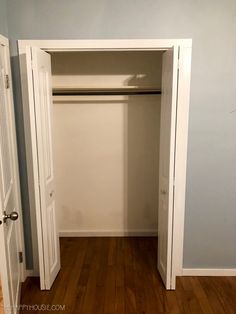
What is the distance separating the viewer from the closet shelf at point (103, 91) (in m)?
3.11

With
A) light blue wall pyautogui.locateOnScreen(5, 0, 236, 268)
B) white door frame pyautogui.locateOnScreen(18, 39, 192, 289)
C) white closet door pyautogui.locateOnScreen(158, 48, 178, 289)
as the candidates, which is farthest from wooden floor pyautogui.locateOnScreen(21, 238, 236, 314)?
light blue wall pyautogui.locateOnScreen(5, 0, 236, 268)

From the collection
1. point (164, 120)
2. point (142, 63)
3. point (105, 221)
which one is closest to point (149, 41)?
point (164, 120)

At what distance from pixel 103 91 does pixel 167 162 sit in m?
1.32

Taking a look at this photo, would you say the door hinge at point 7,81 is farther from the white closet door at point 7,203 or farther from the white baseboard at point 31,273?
the white baseboard at point 31,273

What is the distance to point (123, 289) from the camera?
253 cm

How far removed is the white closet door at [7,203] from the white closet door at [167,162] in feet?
4.09

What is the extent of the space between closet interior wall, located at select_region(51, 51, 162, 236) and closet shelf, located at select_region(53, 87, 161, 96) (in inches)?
1.9

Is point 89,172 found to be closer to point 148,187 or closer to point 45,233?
point 148,187

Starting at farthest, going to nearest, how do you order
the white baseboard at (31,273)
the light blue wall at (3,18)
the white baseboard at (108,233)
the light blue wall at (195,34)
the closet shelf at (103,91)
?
the white baseboard at (108,233)
the closet shelf at (103,91)
the white baseboard at (31,273)
the light blue wall at (195,34)
the light blue wall at (3,18)

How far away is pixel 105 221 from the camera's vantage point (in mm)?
3557

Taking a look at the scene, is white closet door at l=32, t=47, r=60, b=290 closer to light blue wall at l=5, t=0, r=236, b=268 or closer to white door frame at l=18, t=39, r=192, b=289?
white door frame at l=18, t=39, r=192, b=289

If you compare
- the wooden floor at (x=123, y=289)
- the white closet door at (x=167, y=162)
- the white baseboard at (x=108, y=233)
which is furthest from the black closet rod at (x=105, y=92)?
the wooden floor at (x=123, y=289)

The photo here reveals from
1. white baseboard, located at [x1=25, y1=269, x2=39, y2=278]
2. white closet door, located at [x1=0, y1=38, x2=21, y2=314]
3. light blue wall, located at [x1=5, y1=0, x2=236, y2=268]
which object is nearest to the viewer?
white closet door, located at [x1=0, y1=38, x2=21, y2=314]

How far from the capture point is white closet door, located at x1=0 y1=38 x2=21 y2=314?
1691mm
